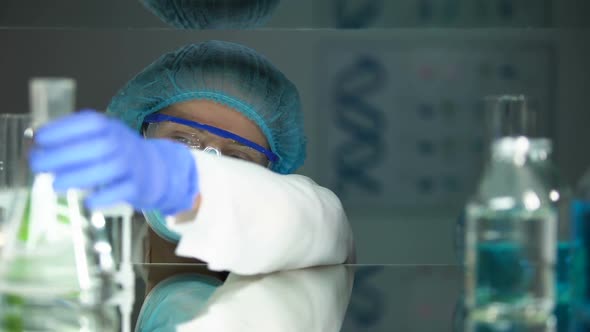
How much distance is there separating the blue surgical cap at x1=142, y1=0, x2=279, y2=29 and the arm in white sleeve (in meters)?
0.61

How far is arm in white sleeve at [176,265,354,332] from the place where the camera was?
91cm

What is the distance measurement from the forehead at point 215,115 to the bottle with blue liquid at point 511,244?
34.5 inches

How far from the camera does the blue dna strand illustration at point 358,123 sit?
2084mm

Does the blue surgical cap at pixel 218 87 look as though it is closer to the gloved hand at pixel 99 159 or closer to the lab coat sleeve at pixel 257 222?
the lab coat sleeve at pixel 257 222

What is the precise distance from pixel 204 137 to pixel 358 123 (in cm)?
61

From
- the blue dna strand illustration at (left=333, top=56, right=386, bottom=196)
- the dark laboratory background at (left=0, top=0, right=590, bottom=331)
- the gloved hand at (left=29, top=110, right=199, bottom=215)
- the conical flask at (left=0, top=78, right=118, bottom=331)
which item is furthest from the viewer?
the blue dna strand illustration at (left=333, top=56, right=386, bottom=196)

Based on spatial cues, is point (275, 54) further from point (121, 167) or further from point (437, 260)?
point (121, 167)

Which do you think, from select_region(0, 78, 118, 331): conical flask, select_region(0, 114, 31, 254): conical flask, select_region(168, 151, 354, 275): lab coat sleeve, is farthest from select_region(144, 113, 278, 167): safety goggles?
select_region(0, 78, 118, 331): conical flask

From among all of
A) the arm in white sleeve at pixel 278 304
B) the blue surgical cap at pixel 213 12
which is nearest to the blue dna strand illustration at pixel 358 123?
the blue surgical cap at pixel 213 12

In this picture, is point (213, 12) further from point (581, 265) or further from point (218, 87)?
point (581, 265)

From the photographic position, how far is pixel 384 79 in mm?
2086

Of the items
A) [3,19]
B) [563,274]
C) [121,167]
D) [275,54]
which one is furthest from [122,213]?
[3,19]

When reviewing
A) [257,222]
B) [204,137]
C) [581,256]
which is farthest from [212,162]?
[204,137]

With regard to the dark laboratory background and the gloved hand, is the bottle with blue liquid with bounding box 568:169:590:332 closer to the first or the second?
the gloved hand
